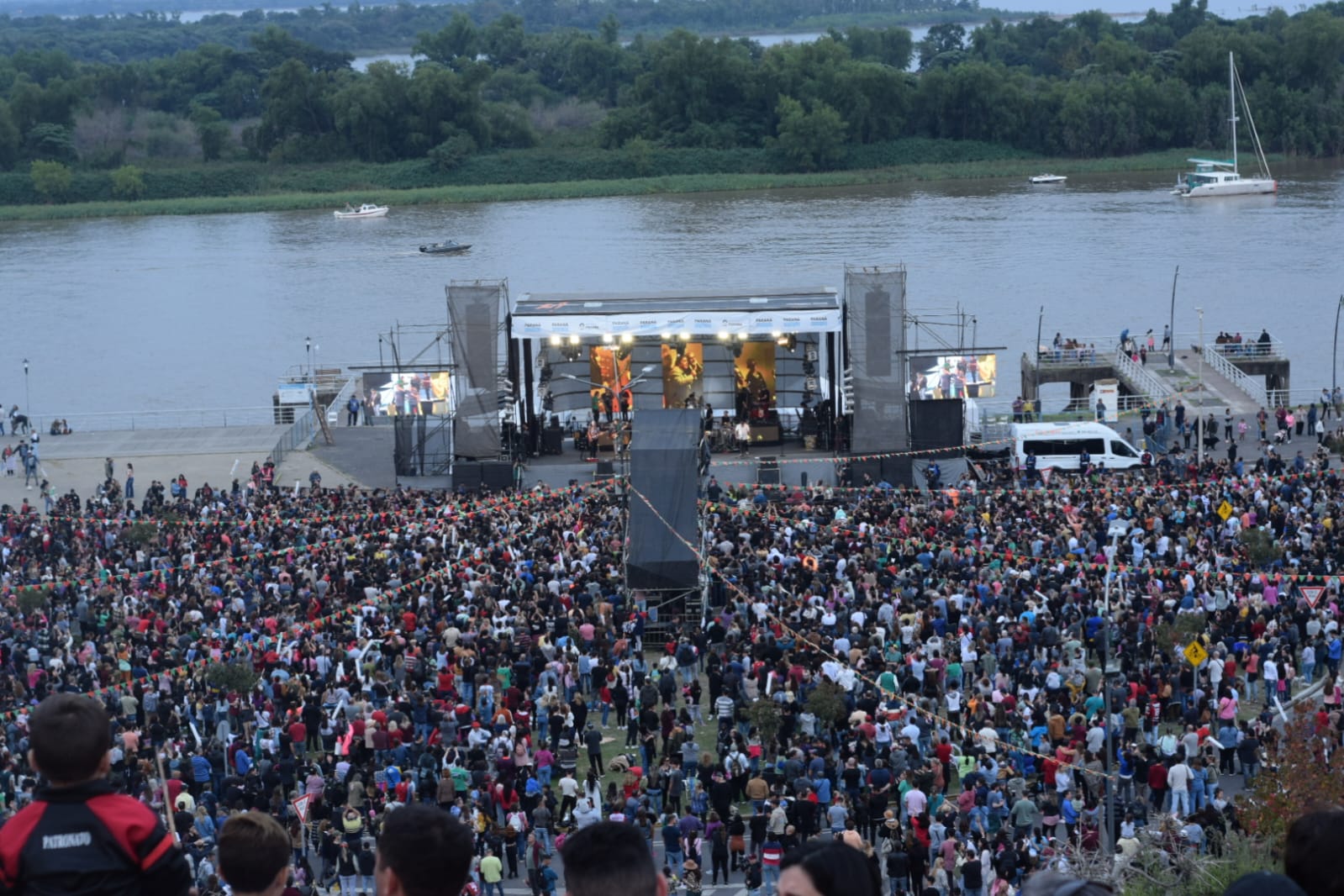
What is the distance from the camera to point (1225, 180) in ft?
273

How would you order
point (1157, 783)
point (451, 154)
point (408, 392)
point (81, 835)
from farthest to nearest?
point (451, 154)
point (408, 392)
point (1157, 783)
point (81, 835)

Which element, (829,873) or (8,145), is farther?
(8,145)

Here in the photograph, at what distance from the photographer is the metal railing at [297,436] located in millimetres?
38656

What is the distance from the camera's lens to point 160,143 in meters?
99.7

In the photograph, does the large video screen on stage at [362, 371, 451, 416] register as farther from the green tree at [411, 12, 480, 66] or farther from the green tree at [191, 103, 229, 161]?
the green tree at [411, 12, 480, 66]

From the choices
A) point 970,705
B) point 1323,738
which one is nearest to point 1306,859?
point 1323,738

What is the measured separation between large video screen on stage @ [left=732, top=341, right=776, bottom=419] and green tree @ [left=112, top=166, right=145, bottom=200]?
60555 mm

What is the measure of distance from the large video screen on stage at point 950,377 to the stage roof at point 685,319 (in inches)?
78.6

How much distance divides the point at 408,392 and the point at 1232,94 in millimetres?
64287

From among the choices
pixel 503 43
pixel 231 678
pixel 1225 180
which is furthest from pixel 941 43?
pixel 231 678

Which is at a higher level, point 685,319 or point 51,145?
point 51,145

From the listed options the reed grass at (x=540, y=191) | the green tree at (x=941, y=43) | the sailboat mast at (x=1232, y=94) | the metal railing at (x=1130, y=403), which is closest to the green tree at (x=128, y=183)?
the reed grass at (x=540, y=191)

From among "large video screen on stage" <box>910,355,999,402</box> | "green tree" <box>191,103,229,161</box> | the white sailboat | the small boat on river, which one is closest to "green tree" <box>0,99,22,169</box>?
"green tree" <box>191,103,229,161</box>

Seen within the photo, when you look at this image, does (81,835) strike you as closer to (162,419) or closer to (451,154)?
(162,419)
